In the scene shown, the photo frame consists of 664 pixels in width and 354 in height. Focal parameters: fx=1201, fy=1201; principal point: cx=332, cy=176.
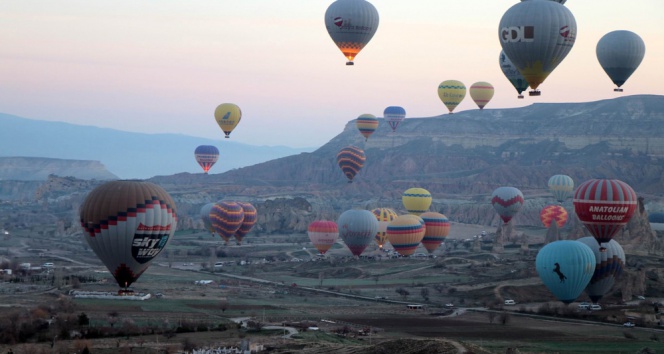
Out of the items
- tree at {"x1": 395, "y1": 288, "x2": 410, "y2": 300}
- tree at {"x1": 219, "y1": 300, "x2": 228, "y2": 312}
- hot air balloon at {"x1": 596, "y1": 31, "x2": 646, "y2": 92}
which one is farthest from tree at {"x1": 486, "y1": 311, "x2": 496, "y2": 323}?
hot air balloon at {"x1": 596, "y1": 31, "x2": 646, "y2": 92}

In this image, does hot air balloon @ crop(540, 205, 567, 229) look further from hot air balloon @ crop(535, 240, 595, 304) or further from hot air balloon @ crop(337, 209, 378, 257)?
hot air balloon @ crop(535, 240, 595, 304)

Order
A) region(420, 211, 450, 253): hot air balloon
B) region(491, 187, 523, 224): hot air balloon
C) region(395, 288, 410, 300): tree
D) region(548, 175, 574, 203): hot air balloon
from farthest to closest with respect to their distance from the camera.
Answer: region(548, 175, 574, 203): hot air balloon < region(491, 187, 523, 224): hot air balloon < region(420, 211, 450, 253): hot air balloon < region(395, 288, 410, 300): tree

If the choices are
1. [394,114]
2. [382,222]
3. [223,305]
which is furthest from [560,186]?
[223,305]

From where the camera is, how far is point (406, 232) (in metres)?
104

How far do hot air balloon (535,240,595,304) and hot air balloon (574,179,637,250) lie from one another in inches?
96.6

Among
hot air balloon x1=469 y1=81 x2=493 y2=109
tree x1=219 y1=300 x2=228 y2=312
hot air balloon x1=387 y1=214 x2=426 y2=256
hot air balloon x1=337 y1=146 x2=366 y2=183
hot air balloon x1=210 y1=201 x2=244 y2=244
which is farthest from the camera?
hot air balloon x1=337 y1=146 x2=366 y2=183

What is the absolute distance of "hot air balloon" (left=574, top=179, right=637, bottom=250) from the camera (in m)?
74.3

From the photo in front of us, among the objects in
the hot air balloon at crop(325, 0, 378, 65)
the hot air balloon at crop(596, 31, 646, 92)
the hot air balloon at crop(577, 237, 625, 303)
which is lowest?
the hot air balloon at crop(577, 237, 625, 303)

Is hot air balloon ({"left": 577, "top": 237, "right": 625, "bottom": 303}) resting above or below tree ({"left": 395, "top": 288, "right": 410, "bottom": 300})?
above

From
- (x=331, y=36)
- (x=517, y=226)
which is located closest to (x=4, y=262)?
(x=331, y=36)

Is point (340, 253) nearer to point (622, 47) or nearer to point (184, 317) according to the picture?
point (622, 47)

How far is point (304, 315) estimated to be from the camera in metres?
67.7

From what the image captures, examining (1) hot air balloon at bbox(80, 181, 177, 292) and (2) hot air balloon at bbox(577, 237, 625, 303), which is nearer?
(1) hot air balloon at bbox(80, 181, 177, 292)

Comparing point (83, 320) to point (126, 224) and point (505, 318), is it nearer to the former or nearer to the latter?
point (126, 224)
